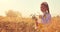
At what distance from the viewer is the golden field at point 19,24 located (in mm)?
1461

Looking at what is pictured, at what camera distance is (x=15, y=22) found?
1.50 meters

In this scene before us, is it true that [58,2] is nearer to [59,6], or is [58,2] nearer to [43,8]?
[59,6]

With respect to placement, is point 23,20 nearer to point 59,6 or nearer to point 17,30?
point 17,30

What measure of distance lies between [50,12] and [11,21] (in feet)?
1.24

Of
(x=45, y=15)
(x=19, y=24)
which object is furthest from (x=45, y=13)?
(x=19, y=24)

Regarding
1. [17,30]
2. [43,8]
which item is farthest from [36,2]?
[17,30]

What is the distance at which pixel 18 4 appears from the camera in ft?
5.04

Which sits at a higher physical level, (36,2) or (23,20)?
(36,2)

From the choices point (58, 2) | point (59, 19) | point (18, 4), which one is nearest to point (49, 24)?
point (59, 19)

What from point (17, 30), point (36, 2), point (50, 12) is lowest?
point (17, 30)

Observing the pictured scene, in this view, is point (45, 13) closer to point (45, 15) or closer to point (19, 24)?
point (45, 15)

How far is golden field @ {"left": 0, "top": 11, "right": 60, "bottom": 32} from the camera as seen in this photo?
1.46 m

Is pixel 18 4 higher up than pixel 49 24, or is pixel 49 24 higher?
pixel 18 4

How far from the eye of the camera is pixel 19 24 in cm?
149
